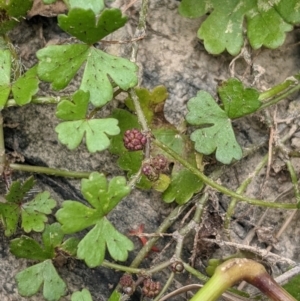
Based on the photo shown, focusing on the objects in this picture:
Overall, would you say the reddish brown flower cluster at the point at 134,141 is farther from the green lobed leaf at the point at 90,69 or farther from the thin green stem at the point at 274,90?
the thin green stem at the point at 274,90

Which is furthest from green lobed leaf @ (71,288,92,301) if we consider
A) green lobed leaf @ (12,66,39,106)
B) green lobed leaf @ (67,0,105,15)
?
green lobed leaf @ (67,0,105,15)

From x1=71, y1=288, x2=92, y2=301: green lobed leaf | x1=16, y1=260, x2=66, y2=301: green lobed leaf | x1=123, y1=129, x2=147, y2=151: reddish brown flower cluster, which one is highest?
x1=123, y1=129, x2=147, y2=151: reddish brown flower cluster

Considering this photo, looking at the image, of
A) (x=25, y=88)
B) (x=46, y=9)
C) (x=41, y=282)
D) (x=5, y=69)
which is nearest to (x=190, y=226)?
(x=41, y=282)

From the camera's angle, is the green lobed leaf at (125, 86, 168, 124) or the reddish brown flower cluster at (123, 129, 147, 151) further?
the green lobed leaf at (125, 86, 168, 124)

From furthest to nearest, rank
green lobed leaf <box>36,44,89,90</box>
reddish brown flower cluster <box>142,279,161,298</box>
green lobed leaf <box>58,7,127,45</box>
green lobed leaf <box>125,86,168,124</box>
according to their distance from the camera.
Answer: green lobed leaf <box>125,86,168,124</box>
reddish brown flower cluster <box>142,279,161,298</box>
green lobed leaf <box>36,44,89,90</box>
green lobed leaf <box>58,7,127,45</box>

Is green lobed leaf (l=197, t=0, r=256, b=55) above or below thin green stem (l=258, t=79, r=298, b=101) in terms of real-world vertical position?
above

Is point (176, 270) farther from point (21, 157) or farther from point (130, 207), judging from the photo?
point (21, 157)

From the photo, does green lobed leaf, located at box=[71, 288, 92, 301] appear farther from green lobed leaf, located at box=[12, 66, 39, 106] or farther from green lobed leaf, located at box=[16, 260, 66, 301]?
green lobed leaf, located at box=[12, 66, 39, 106]
